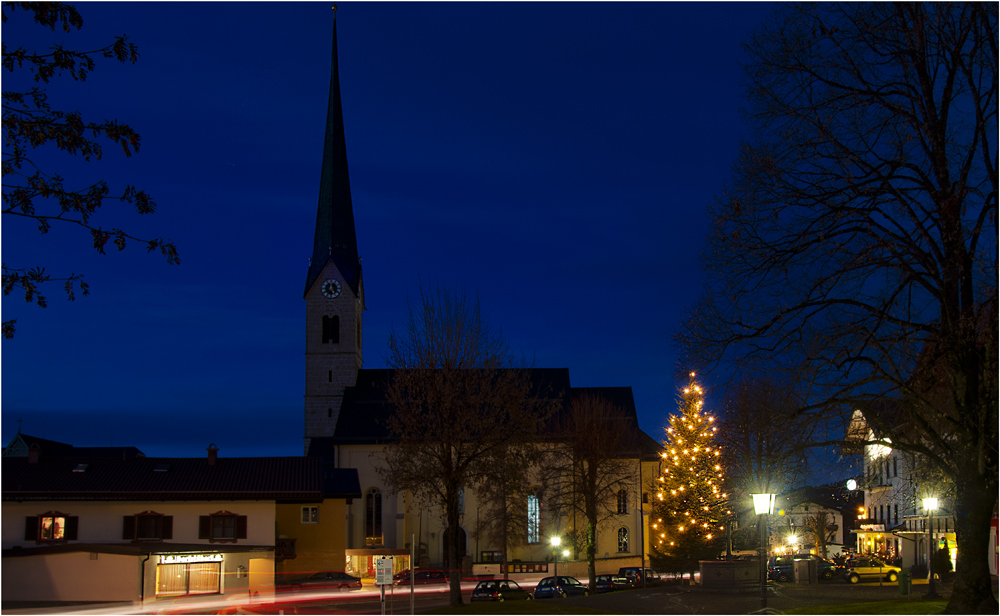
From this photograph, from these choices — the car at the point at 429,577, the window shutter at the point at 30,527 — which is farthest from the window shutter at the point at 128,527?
the car at the point at 429,577

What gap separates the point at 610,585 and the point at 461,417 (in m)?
21.2

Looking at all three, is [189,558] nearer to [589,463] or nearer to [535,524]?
[589,463]

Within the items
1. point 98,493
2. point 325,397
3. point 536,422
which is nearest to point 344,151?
point 325,397

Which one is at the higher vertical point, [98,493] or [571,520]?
[98,493]

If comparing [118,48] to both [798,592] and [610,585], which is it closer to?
[798,592]

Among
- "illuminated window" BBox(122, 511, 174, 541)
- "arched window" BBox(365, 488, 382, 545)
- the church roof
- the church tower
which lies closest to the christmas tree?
the church roof

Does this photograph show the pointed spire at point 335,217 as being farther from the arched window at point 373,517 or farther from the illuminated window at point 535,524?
the illuminated window at point 535,524

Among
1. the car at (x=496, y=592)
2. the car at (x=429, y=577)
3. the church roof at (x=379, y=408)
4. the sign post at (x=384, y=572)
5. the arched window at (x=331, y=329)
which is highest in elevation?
the arched window at (x=331, y=329)

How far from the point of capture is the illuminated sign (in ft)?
127

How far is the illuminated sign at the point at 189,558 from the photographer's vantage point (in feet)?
127

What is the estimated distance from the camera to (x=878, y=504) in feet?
227

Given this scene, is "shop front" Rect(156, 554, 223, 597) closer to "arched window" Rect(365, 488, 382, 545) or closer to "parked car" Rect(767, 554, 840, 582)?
"parked car" Rect(767, 554, 840, 582)

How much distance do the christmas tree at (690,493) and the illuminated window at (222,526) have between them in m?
23.8

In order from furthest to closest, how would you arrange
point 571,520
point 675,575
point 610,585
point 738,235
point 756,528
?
point 571,520, point 756,528, point 675,575, point 610,585, point 738,235
